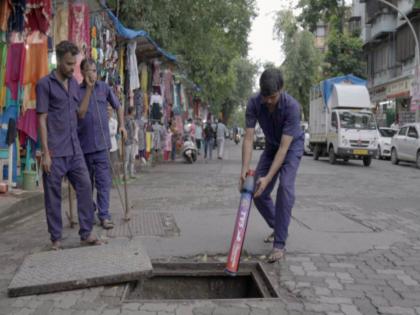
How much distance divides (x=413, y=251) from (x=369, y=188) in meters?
6.21

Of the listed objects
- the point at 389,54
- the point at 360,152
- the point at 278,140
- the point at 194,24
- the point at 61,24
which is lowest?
the point at 360,152

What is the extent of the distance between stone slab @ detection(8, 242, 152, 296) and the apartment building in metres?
27.6

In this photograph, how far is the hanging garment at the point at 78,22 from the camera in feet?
31.3

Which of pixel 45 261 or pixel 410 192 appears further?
pixel 410 192

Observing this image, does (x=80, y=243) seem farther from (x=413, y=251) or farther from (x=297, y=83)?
(x=297, y=83)

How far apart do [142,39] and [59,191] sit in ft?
28.0

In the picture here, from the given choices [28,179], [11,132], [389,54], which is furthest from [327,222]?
[389,54]

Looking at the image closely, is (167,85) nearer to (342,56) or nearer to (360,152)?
(360,152)

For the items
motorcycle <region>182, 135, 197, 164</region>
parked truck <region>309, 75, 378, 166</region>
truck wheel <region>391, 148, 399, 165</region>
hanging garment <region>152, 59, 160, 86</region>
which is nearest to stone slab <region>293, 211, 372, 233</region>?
hanging garment <region>152, 59, 160, 86</region>

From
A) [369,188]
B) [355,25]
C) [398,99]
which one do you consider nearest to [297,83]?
[355,25]

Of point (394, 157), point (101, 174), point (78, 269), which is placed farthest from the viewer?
point (394, 157)

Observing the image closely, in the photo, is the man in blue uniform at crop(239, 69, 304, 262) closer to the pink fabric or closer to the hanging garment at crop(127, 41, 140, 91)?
the pink fabric

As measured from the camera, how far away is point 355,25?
4522cm

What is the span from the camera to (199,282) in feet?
15.2
